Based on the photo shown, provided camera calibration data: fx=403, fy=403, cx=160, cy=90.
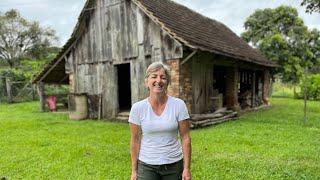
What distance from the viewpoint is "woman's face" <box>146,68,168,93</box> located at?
368 cm

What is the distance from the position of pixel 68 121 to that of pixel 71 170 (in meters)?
8.57

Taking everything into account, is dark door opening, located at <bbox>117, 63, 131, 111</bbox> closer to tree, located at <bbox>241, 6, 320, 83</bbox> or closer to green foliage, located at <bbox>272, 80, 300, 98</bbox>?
tree, located at <bbox>241, 6, 320, 83</bbox>

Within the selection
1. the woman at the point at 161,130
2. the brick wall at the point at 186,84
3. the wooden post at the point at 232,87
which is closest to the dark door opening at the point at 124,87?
the wooden post at the point at 232,87

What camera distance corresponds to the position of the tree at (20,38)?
4353 centimetres

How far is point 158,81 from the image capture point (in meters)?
3.67

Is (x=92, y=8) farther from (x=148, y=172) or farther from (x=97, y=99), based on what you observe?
(x=148, y=172)

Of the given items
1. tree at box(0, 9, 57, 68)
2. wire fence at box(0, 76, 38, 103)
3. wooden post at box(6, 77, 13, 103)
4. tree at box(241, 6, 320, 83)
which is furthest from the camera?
tree at box(0, 9, 57, 68)

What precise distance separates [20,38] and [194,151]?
1592 inches

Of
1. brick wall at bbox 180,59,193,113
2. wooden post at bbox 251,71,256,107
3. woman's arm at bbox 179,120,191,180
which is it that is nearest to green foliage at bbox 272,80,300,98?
wooden post at bbox 251,71,256,107

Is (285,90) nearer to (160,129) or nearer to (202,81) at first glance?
(202,81)

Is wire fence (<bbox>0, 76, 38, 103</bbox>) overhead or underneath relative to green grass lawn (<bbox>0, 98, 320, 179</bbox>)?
overhead

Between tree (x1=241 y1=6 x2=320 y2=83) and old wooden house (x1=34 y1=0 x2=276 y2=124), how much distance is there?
51.8ft

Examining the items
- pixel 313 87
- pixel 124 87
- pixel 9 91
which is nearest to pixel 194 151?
pixel 124 87

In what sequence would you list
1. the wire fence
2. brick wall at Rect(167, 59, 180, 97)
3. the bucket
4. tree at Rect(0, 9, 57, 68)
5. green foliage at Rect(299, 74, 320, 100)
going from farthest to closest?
1. tree at Rect(0, 9, 57, 68)
2. green foliage at Rect(299, 74, 320, 100)
3. the wire fence
4. the bucket
5. brick wall at Rect(167, 59, 180, 97)
